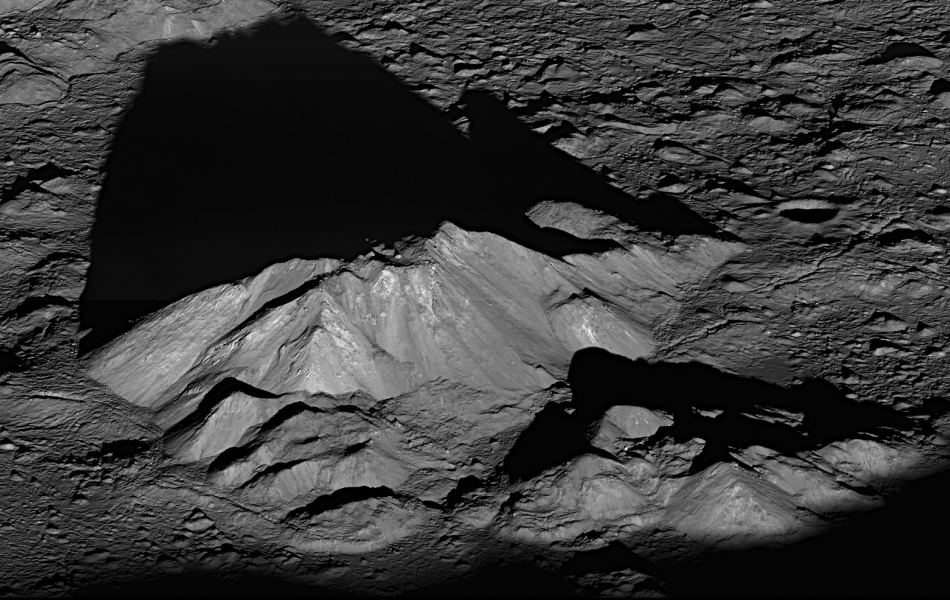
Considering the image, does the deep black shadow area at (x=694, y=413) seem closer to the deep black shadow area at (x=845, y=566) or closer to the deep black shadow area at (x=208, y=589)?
the deep black shadow area at (x=845, y=566)

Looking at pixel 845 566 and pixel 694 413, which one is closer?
pixel 845 566

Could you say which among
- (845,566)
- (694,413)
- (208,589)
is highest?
(694,413)

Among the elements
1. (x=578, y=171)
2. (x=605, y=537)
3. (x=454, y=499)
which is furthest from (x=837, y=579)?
(x=578, y=171)

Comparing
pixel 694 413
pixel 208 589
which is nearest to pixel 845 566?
pixel 694 413

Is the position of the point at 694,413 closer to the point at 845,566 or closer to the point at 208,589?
the point at 845,566

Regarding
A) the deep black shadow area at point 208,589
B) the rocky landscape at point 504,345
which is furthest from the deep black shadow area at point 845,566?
the deep black shadow area at point 208,589

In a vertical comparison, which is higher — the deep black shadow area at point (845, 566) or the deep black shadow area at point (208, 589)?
the deep black shadow area at point (845, 566)

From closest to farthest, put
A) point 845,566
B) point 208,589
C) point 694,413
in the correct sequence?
point 208,589, point 845,566, point 694,413

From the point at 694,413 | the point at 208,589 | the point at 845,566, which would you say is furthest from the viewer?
the point at 694,413
